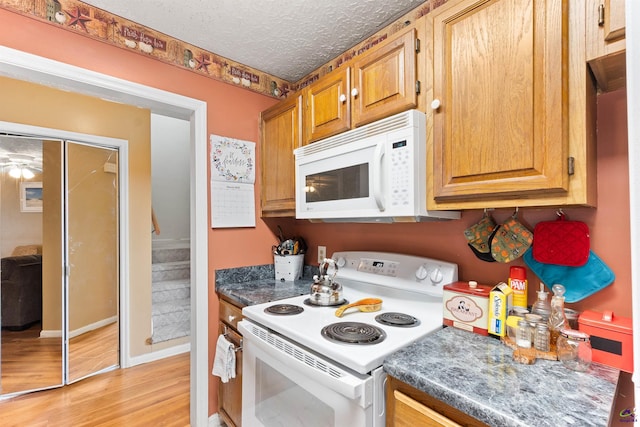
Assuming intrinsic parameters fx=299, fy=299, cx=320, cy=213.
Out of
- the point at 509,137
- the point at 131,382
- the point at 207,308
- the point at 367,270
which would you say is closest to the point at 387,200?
the point at 509,137

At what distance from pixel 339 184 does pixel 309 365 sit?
2.67 ft

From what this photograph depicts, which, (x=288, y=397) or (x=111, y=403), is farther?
(x=111, y=403)

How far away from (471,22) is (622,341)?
112 centimetres

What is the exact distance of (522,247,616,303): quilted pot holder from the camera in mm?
1000

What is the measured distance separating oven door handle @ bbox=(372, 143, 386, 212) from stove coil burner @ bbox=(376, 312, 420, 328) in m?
0.48

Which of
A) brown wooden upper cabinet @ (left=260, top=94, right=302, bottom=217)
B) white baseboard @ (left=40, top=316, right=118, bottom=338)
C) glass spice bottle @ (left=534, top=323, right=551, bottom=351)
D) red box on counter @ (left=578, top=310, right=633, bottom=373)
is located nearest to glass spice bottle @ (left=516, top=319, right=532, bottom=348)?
glass spice bottle @ (left=534, top=323, right=551, bottom=351)

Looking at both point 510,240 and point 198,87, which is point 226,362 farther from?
point 198,87

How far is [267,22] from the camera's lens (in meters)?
1.57

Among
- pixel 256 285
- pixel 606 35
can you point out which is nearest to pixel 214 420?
pixel 256 285

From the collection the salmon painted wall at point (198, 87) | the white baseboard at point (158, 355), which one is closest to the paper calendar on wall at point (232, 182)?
the salmon painted wall at point (198, 87)

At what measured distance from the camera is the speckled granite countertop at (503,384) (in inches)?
26.6

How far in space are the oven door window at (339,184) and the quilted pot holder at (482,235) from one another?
48 cm

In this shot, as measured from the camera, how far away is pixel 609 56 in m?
0.79

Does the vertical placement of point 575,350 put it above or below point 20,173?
below
